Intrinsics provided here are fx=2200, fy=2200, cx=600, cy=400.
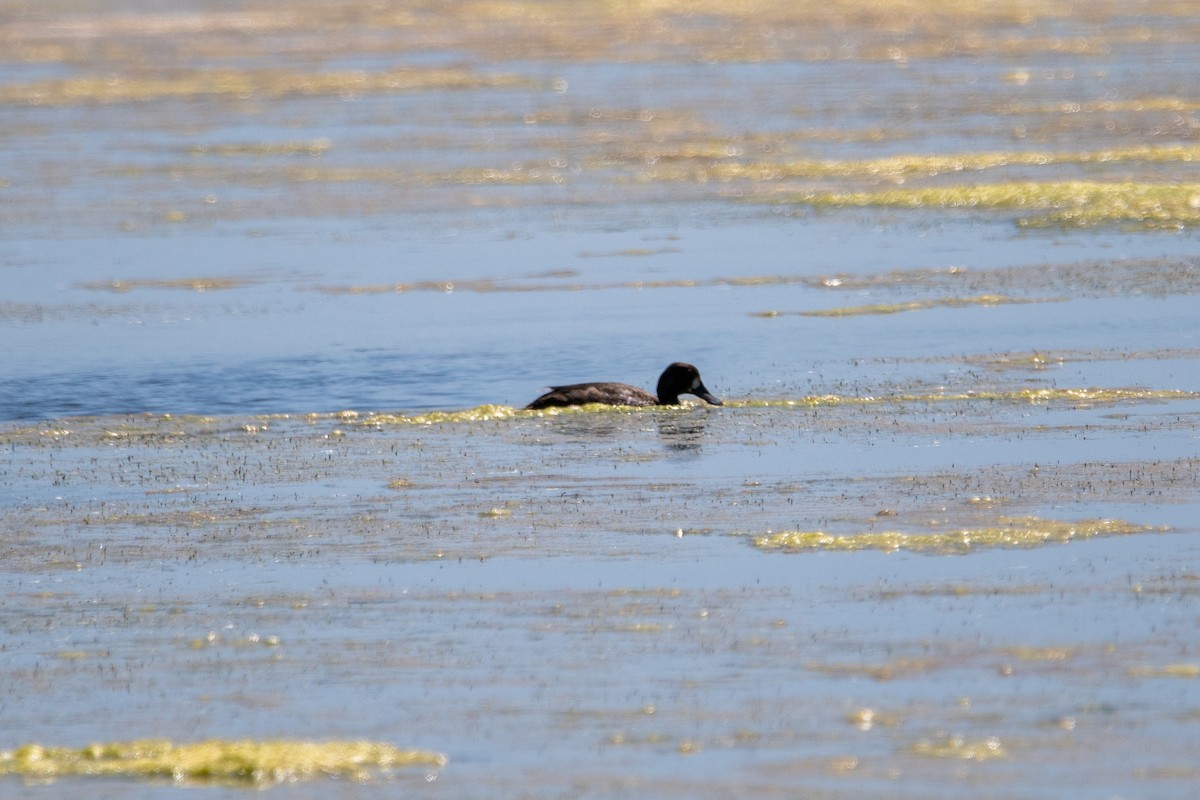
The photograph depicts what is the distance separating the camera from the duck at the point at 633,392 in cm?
1397

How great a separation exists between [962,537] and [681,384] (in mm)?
4757

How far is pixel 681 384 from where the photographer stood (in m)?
14.3

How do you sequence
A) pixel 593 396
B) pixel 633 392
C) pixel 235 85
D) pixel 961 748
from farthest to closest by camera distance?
pixel 235 85 < pixel 633 392 < pixel 593 396 < pixel 961 748

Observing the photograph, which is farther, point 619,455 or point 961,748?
point 619,455

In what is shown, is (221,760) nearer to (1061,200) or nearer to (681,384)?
(681,384)

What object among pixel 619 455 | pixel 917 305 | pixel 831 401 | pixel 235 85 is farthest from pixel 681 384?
pixel 235 85

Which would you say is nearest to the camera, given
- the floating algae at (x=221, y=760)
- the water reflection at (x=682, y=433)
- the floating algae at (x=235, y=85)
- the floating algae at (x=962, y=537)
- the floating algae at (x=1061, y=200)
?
the floating algae at (x=221, y=760)

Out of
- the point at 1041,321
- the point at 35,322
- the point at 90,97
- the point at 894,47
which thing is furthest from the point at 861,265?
the point at 894,47

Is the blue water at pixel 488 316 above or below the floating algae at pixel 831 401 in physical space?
above

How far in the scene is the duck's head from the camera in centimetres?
1425

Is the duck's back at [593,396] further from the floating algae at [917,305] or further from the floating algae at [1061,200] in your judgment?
the floating algae at [1061,200]

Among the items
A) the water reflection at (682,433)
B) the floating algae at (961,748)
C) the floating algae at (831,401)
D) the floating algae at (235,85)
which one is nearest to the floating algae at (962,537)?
the water reflection at (682,433)

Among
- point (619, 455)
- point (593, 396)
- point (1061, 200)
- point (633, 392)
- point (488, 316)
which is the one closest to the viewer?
point (619, 455)

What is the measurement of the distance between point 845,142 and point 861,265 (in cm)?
1040
